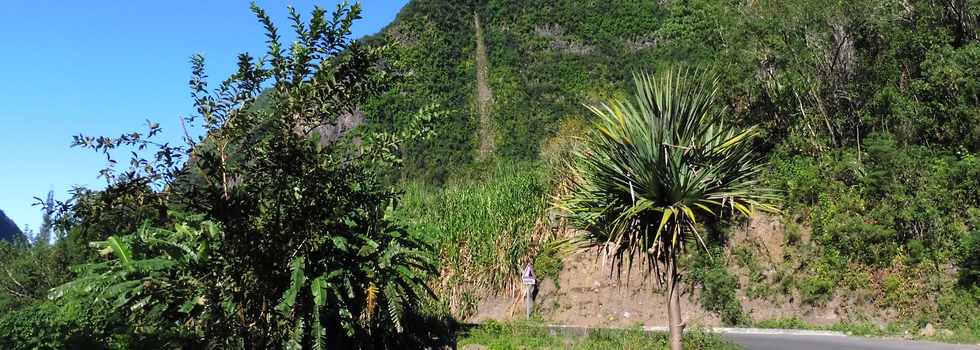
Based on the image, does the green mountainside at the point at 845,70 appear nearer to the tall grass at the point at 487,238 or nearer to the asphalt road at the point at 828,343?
the tall grass at the point at 487,238

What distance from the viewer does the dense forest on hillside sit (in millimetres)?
6301

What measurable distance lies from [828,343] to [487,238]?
418 inches

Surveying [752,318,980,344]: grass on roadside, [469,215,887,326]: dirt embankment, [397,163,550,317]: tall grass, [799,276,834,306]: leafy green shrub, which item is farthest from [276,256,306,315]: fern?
[799,276,834,306]: leafy green shrub

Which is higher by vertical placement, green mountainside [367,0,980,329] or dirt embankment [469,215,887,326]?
green mountainside [367,0,980,329]

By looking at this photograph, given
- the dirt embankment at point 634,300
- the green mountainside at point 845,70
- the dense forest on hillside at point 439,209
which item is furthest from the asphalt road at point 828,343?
the green mountainside at point 845,70

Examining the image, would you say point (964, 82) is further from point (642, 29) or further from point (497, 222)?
point (642, 29)

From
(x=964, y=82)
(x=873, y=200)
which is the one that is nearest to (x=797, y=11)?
(x=964, y=82)

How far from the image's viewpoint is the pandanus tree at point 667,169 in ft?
26.3

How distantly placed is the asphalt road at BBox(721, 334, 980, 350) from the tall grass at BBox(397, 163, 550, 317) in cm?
798

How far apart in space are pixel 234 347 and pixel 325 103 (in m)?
2.61

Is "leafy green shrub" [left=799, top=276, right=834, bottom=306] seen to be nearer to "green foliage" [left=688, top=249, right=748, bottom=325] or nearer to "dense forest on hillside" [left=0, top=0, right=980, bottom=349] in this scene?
"dense forest on hillside" [left=0, top=0, right=980, bottom=349]

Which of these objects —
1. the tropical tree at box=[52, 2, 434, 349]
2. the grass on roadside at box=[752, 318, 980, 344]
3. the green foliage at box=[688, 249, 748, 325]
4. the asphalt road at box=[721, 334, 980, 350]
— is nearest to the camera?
→ the tropical tree at box=[52, 2, 434, 349]

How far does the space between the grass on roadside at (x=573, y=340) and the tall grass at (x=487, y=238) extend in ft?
24.0

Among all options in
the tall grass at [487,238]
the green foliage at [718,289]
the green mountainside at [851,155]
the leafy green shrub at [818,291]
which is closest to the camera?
the green mountainside at [851,155]
